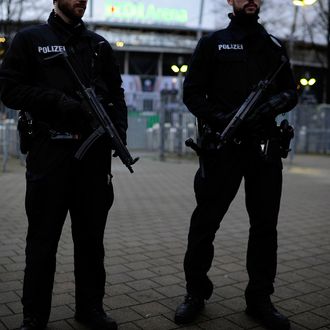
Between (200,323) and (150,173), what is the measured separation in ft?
32.8

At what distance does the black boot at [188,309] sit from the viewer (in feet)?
11.7

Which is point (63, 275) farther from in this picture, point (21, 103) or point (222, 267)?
point (21, 103)

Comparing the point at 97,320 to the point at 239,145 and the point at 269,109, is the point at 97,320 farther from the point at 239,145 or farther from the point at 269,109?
the point at 269,109

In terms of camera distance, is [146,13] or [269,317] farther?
[146,13]

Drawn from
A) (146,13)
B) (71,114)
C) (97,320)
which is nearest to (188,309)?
(97,320)

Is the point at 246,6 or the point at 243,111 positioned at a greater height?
the point at 246,6

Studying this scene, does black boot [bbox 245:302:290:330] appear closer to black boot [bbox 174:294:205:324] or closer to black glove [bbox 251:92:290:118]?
black boot [bbox 174:294:205:324]

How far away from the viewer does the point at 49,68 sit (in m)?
3.21

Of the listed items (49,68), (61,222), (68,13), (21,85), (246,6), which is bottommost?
(61,222)

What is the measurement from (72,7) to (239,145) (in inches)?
54.1

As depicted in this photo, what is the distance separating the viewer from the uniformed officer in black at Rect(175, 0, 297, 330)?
11.8 feet

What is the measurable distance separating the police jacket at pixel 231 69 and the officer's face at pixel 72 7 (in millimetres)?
824

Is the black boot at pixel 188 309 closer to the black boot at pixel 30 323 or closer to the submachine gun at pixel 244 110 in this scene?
the black boot at pixel 30 323

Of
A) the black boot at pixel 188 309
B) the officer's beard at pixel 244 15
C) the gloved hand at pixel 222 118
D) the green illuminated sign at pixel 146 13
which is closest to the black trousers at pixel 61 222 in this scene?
the black boot at pixel 188 309
